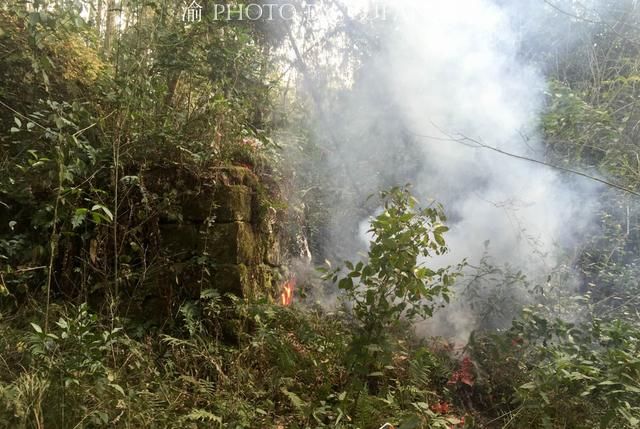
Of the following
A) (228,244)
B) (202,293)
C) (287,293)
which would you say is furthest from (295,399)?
(287,293)

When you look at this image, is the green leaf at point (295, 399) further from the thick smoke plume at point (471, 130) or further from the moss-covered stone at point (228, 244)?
the thick smoke plume at point (471, 130)

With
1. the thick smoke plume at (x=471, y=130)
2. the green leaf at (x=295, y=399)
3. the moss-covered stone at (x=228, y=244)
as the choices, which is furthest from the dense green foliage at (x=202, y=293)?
the thick smoke plume at (x=471, y=130)

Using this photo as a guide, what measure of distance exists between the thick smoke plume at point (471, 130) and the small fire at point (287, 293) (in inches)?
56.2

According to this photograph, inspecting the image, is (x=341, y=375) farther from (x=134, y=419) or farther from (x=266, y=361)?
(x=134, y=419)

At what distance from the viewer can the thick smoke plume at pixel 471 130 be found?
4629mm

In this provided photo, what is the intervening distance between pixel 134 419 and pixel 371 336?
53.0 inches

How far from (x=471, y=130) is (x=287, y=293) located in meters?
2.81

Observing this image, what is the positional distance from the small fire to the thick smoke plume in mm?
1427

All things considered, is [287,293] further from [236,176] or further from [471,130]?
[471,130]

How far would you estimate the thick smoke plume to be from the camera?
182 inches

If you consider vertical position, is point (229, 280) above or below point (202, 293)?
above

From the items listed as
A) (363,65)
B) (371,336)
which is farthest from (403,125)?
→ (371,336)

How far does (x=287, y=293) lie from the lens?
13.2 ft

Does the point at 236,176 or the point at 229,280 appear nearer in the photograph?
the point at 229,280
